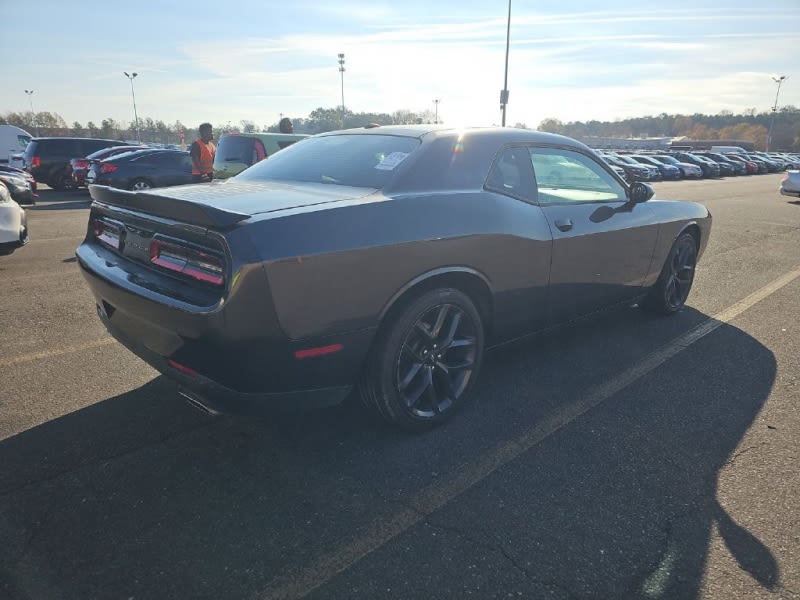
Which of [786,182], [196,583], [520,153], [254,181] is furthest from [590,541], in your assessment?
[786,182]

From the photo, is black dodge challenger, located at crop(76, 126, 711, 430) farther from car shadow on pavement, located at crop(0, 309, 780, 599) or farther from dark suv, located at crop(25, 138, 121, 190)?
dark suv, located at crop(25, 138, 121, 190)

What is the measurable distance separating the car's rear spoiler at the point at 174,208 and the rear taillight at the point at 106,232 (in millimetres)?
130

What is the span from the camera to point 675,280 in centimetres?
478

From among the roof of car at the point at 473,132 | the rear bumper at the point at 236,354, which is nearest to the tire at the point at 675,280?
the roof of car at the point at 473,132

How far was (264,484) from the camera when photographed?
240 cm

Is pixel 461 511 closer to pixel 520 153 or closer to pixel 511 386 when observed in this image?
pixel 511 386

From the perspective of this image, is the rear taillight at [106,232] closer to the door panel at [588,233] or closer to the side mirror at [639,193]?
the door panel at [588,233]

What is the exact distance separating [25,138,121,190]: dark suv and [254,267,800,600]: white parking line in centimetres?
1812

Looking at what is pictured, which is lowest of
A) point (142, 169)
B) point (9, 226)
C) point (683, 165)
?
point (683, 165)

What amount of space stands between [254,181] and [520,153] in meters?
1.61

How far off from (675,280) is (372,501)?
3674 mm

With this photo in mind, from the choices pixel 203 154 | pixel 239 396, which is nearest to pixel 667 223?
Result: pixel 239 396

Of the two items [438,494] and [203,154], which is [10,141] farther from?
[438,494]

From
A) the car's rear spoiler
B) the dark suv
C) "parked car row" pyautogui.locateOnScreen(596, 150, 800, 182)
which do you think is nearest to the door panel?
the car's rear spoiler
